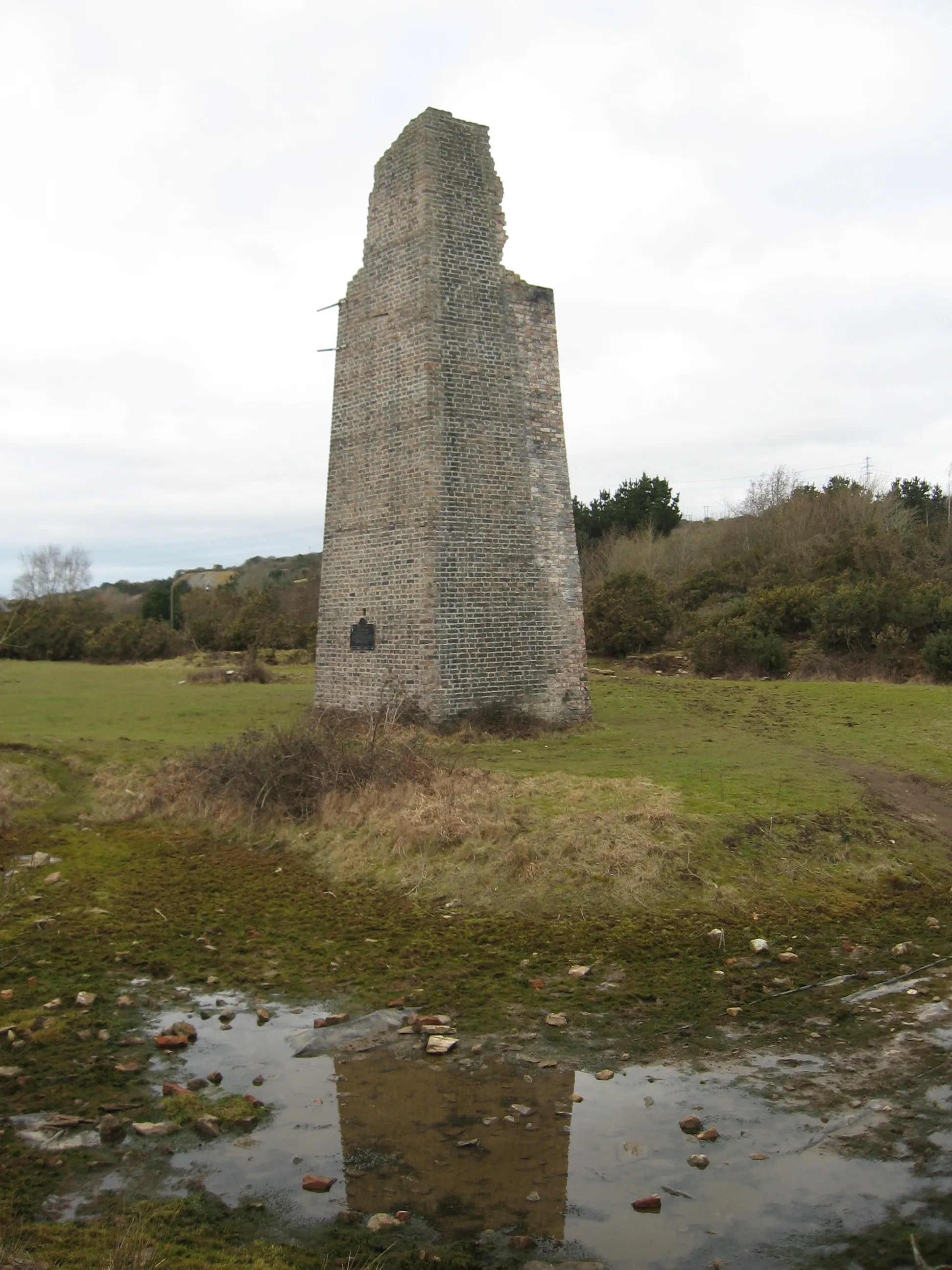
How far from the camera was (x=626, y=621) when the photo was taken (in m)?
27.7

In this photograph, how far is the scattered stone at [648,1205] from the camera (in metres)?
4.21

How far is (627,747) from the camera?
14055 mm

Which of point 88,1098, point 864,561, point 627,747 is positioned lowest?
point 88,1098

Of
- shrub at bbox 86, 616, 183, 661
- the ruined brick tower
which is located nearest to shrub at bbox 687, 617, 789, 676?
the ruined brick tower

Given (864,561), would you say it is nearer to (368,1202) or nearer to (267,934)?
(267,934)

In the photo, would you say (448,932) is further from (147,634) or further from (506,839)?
(147,634)

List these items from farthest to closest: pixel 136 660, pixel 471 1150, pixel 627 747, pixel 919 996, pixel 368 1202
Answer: pixel 136 660, pixel 627 747, pixel 919 996, pixel 471 1150, pixel 368 1202

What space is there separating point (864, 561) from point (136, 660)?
76.7ft

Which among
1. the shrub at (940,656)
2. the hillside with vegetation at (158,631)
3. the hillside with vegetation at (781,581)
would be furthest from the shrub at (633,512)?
the shrub at (940,656)

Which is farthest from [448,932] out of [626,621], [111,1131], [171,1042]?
[626,621]

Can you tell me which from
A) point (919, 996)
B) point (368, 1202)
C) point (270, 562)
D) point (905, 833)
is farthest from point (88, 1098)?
point (270, 562)

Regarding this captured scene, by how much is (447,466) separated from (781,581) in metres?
19.8

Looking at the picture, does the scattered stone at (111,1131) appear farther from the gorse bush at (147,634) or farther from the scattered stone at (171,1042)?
the gorse bush at (147,634)

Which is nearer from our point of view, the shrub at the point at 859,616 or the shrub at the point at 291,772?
the shrub at the point at 291,772
